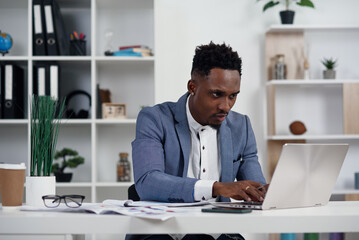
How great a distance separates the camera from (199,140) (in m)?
1.95

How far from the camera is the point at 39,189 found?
157 cm

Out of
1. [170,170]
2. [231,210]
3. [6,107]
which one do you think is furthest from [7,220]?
[6,107]

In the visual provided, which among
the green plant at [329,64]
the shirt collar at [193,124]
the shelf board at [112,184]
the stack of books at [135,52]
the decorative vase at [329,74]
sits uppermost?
the stack of books at [135,52]

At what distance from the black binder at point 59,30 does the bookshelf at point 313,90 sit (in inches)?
55.1

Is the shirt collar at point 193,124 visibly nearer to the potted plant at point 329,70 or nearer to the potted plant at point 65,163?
the potted plant at point 65,163

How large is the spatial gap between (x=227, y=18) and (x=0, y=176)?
8.72ft

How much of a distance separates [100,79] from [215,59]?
6.81ft

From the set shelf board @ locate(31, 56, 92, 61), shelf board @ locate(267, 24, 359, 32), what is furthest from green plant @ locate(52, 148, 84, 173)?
shelf board @ locate(267, 24, 359, 32)

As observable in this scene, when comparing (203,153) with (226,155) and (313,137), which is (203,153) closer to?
(226,155)

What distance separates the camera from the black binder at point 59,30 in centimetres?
342

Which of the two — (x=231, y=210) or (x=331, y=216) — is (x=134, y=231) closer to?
(x=231, y=210)

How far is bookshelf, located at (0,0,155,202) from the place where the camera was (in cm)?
368

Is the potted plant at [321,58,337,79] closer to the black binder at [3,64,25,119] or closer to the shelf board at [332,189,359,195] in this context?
the shelf board at [332,189,359,195]

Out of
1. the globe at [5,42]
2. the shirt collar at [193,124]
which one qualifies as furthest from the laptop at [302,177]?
the globe at [5,42]
